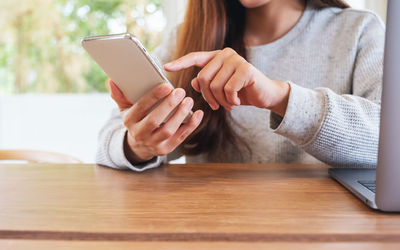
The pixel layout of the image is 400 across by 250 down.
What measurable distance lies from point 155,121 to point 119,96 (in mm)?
113

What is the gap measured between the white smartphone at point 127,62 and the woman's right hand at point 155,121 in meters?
0.02

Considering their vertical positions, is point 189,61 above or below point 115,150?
above

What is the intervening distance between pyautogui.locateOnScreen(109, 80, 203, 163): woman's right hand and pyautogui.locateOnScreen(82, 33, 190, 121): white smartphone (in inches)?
0.8

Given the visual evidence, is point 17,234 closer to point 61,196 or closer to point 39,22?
point 61,196

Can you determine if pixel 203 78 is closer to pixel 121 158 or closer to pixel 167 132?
pixel 167 132

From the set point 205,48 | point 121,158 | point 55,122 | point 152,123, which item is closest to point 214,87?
point 152,123

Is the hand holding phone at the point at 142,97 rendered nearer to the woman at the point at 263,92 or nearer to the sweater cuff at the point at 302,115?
the woman at the point at 263,92

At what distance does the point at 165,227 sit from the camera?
447 mm

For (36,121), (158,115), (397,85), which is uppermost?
(397,85)

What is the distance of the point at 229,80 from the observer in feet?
2.10

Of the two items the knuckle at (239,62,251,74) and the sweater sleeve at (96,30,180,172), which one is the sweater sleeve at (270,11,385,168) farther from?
the sweater sleeve at (96,30,180,172)

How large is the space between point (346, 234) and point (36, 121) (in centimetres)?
Answer: 242

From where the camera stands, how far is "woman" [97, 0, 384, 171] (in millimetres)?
681

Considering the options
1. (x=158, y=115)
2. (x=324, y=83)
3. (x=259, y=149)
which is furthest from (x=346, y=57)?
(x=158, y=115)
